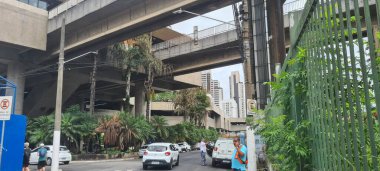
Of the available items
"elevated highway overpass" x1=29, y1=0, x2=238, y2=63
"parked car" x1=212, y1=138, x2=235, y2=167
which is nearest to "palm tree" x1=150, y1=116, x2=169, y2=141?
"elevated highway overpass" x1=29, y1=0, x2=238, y2=63

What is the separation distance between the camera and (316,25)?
2865mm

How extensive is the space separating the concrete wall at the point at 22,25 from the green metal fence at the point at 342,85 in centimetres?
2682

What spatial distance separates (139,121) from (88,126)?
5.18 m

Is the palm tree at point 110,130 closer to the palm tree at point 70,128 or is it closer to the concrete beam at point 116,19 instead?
the palm tree at point 70,128

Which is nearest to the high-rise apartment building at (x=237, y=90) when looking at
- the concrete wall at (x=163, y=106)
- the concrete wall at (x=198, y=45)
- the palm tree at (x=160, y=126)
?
the concrete wall at (x=198, y=45)

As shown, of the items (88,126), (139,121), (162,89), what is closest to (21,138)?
(88,126)

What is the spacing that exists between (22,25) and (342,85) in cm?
2865

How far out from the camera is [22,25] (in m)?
27.0

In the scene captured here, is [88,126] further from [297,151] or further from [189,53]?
[297,151]

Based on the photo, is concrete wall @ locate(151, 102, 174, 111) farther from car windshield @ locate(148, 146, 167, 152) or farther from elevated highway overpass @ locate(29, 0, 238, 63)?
car windshield @ locate(148, 146, 167, 152)

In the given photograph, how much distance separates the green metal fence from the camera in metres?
1.85

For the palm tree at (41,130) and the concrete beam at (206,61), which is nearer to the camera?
the palm tree at (41,130)

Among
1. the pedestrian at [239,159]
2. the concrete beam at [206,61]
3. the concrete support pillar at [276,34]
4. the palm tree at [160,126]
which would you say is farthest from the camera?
the palm tree at [160,126]

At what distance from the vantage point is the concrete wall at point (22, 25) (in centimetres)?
2583
